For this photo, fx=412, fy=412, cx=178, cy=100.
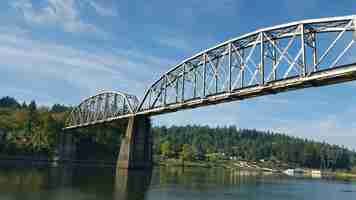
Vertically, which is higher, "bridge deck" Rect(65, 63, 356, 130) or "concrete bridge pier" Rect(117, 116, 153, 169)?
"bridge deck" Rect(65, 63, 356, 130)

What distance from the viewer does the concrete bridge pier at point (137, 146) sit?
9138 centimetres

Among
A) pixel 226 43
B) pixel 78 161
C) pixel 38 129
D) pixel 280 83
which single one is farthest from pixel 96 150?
pixel 280 83

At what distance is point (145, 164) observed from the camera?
3698 inches

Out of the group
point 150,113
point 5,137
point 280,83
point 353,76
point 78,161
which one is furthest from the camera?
point 78,161

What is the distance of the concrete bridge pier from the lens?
91.4 meters

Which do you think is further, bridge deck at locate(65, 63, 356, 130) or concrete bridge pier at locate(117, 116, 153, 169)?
concrete bridge pier at locate(117, 116, 153, 169)

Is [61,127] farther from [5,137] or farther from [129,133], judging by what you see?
[129,133]

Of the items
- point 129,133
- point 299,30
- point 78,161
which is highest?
point 299,30

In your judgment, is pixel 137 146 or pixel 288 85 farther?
pixel 137 146

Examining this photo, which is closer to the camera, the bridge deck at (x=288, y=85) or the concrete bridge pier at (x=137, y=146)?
the bridge deck at (x=288, y=85)

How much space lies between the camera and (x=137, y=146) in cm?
9375

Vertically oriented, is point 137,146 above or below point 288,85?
below

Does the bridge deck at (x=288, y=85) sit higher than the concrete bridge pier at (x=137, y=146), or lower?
higher

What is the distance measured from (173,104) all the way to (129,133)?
17.7 meters
